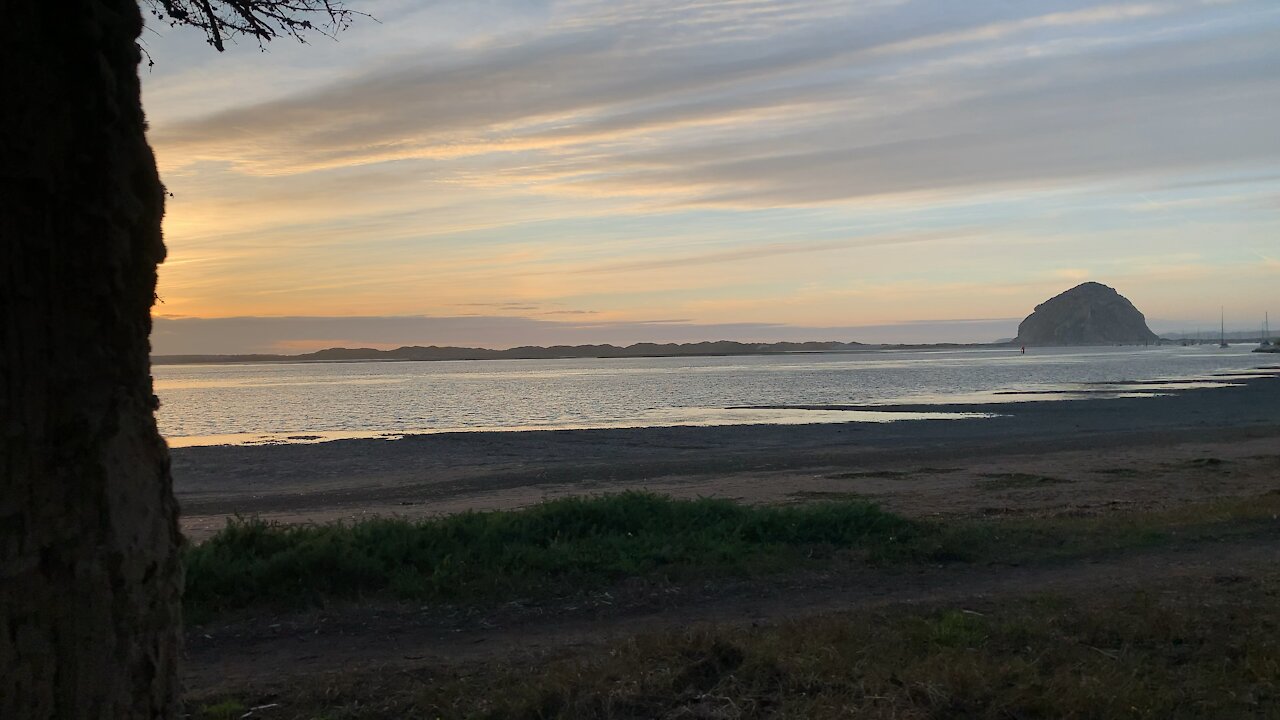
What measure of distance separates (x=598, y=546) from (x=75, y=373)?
323 inches

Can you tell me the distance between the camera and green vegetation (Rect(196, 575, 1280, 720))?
21.0 feet

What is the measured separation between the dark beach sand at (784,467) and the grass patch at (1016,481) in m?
0.05

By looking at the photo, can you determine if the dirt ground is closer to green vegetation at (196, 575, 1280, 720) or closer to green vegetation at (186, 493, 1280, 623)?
green vegetation at (186, 493, 1280, 623)

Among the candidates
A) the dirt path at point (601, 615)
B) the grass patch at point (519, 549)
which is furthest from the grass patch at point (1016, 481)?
the dirt path at point (601, 615)

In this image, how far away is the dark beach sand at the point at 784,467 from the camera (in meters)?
19.9

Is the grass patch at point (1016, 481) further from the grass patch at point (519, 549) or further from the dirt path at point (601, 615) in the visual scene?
the dirt path at point (601, 615)

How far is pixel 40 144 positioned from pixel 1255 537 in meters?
13.8

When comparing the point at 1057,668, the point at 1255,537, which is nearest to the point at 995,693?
the point at 1057,668

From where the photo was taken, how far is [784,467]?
2739 cm

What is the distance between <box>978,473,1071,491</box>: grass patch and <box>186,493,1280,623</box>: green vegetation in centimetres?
634

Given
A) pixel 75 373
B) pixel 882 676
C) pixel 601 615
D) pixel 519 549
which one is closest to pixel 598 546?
pixel 519 549

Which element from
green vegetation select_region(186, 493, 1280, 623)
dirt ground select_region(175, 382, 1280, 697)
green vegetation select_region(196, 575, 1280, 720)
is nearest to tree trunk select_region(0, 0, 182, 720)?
green vegetation select_region(196, 575, 1280, 720)

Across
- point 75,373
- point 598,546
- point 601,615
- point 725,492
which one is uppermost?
point 75,373

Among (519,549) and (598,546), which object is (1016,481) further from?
(519,549)
